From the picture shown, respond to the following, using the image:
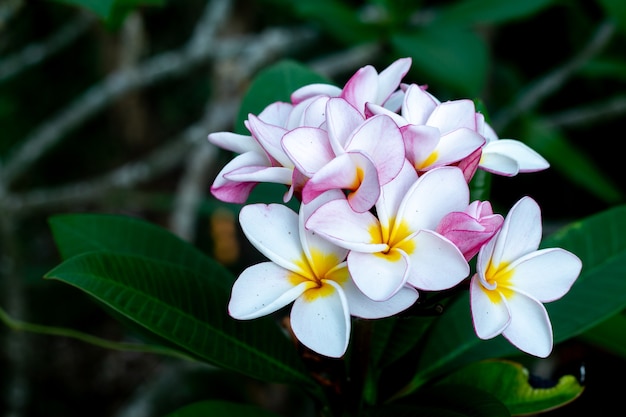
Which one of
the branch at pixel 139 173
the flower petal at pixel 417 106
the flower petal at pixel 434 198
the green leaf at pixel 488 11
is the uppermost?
the flower petal at pixel 417 106

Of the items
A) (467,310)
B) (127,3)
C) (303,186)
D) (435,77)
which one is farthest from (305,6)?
A: (303,186)

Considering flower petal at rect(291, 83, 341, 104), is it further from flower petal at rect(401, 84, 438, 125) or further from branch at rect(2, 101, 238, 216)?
branch at rect(2, 101, 238, 216)

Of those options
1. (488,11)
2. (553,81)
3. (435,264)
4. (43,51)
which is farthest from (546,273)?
(43,51)

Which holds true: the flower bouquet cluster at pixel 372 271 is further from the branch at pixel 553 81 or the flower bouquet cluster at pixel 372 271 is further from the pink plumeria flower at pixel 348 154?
the branch at pixel 553 81

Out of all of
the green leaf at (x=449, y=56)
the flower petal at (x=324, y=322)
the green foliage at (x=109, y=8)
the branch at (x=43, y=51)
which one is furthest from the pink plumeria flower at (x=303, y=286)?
the branch at (x=43, y=51)

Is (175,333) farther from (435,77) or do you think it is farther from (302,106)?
(435,77)

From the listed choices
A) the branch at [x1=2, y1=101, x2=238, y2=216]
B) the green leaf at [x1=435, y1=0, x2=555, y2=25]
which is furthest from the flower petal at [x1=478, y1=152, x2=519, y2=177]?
the branch at [x1=2, y1=101, x2=238, y2=216]

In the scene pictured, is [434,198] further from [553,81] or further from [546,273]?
[553,81]
